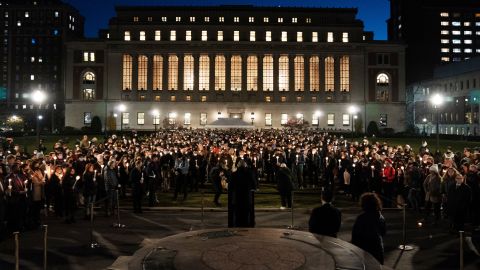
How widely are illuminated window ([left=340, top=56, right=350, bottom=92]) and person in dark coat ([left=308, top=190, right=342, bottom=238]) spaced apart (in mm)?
Answer: 100174

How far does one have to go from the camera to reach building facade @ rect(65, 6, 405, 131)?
105 metres

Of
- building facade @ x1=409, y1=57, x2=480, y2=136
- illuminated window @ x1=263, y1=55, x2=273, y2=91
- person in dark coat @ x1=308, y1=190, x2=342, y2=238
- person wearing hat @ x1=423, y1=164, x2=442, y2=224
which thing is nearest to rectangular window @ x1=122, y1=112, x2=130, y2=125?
illuminated window @ x1=263, y1=55, x2=273, y2=91

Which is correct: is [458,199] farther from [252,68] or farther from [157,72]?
[157,72]

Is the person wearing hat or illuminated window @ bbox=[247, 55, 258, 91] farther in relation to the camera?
illuminated window @ bbox=[247, 55, 258, 91]

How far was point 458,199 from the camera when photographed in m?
15.0

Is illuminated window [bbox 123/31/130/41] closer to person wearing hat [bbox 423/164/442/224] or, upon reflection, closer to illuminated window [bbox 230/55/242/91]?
illuminated window [bbox 230/55/242/91]

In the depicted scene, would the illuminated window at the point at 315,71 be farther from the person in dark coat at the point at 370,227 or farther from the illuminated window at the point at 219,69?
the person in dark coat at the point at 370,227

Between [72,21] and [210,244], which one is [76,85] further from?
[210,244]

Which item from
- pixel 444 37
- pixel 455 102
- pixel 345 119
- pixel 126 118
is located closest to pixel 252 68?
pixel 345 119

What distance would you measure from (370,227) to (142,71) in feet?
330

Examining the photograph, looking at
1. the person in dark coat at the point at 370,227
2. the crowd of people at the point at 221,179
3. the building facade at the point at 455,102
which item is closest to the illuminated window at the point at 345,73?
the building facade at the point at 455,102

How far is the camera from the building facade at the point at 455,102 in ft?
306

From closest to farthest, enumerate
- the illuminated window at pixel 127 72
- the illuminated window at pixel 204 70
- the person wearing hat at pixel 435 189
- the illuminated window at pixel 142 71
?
the person wearing hat at pixel 435 189
the illuminated window at pixel 127 72
the illuminated window at pixel 142 71
the illuminated window at pixel 204 70

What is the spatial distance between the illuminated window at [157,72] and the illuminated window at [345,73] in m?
39.6
